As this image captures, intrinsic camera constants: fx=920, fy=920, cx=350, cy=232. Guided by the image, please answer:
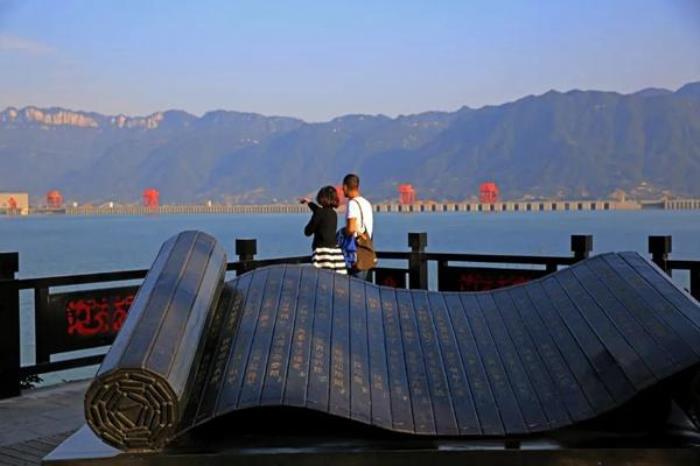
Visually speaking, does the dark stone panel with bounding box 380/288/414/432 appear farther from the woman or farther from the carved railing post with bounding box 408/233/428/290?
the carved railing post with bounding box 408/233/428/290

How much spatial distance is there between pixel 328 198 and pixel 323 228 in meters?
0.28

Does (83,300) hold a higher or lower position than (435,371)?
lower

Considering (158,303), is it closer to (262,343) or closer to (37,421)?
(262,343)

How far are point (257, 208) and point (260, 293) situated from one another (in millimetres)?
147879

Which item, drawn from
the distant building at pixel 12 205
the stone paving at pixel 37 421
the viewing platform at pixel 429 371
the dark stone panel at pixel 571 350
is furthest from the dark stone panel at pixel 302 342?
the distant building at pixel 12 205

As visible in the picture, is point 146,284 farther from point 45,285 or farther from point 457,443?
point 45,285

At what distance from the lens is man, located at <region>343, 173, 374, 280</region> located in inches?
341

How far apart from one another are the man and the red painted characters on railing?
213 centimetres

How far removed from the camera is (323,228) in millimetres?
8344

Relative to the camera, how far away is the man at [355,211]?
28.5 feet

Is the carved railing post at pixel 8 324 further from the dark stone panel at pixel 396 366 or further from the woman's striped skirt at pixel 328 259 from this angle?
the dark stone panel at pixel 396 366


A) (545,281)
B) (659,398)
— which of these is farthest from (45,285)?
(659,398)

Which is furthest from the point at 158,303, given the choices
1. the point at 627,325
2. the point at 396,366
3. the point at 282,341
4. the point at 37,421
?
the point at 37,421

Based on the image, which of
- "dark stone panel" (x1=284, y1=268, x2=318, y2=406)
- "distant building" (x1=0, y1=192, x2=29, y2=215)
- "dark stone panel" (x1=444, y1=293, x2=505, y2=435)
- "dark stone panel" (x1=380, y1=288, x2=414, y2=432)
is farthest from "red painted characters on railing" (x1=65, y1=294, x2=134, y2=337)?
"distant building" (x1=0, y1=192, x2=29, y2=215)
